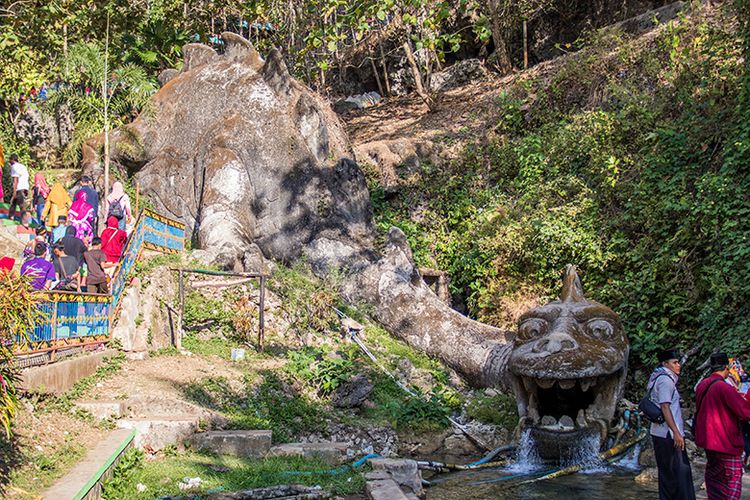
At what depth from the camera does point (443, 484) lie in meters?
8.54

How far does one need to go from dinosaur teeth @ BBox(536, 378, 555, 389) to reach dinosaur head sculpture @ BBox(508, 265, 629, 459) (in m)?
0.01

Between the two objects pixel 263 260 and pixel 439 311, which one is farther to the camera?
pixel 263 260

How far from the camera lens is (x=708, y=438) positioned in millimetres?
6215

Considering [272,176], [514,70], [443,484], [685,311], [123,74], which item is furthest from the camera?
[514,70]

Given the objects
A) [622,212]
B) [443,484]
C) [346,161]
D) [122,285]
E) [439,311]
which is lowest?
[443,484]

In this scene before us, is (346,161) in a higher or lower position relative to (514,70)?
lower

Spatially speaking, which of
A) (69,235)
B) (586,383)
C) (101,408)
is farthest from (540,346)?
(69,235)

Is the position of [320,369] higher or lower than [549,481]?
higher

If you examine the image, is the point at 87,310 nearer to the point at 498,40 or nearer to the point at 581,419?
the point at 581,419

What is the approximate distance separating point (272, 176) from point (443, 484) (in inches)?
371

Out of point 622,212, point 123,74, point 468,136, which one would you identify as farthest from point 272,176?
point 622,212

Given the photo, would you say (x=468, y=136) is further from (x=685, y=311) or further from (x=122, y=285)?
(x=122, y=285)

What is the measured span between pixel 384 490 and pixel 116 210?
332 inches

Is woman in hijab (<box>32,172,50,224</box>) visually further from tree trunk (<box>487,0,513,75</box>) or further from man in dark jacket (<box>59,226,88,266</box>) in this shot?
tree trunk (<box>487,0,513,75</box>)
